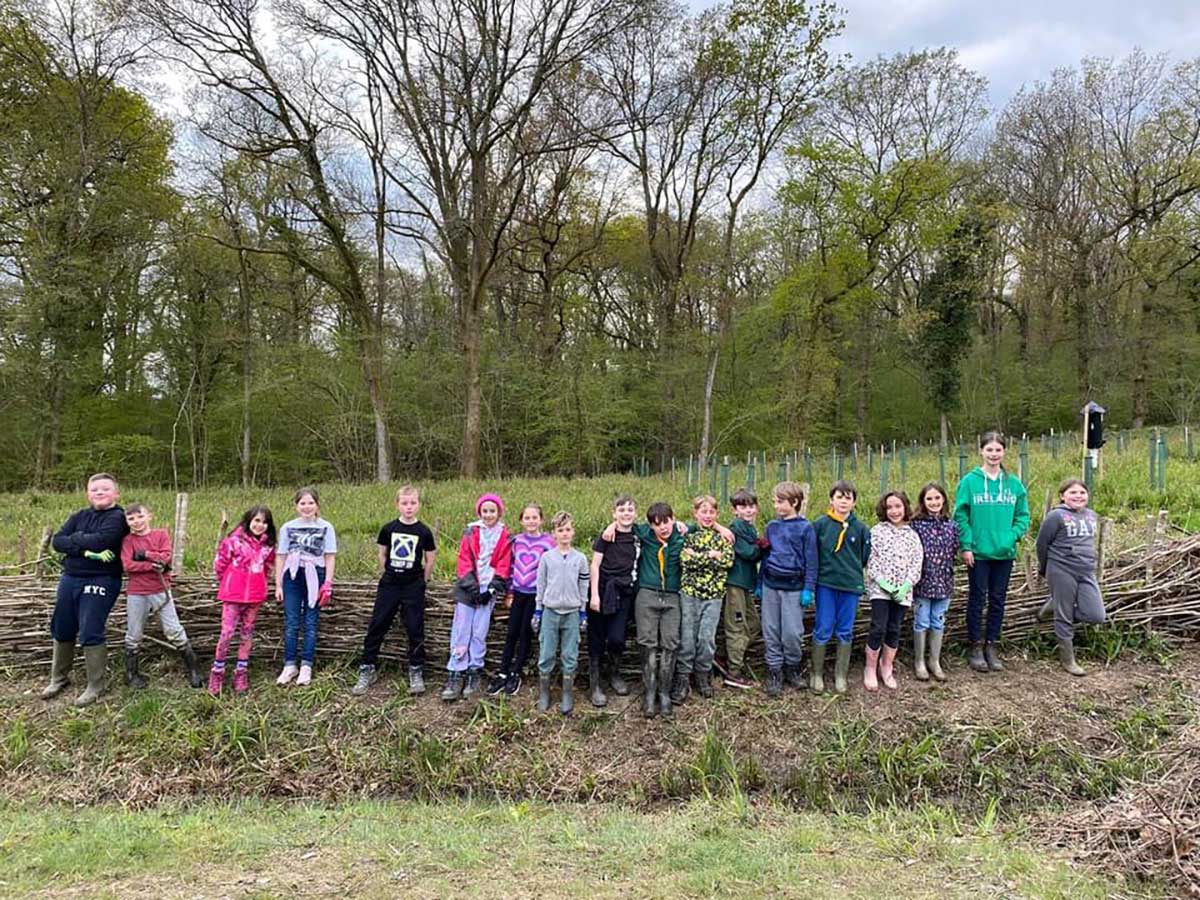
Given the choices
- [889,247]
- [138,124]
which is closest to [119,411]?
[138,124]

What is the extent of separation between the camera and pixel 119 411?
18.3 metres

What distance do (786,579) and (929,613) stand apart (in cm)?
114

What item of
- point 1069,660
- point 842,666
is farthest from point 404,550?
point 1069,660

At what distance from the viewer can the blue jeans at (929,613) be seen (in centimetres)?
486

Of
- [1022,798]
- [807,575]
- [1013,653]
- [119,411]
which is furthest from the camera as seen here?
[119,411]

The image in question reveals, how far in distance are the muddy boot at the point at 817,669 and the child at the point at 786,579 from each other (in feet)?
0.30

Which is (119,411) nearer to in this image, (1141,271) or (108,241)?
(108,241)

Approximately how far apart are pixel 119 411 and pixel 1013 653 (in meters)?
20.9

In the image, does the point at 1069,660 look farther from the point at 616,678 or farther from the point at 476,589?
the point at 476,589

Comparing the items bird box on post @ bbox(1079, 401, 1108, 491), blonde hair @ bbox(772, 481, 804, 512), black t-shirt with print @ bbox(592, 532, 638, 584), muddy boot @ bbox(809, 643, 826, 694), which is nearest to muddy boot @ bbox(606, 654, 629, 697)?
black t-shirt with print @ bbox(592, 532, 638, 584)

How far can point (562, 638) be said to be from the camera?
190 inches

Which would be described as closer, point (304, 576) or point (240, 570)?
point (240, 570)

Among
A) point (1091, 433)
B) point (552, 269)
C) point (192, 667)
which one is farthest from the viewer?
point (552, 269)

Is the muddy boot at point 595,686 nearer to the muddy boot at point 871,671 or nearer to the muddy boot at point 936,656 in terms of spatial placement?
the muddy boot at point 871,671
